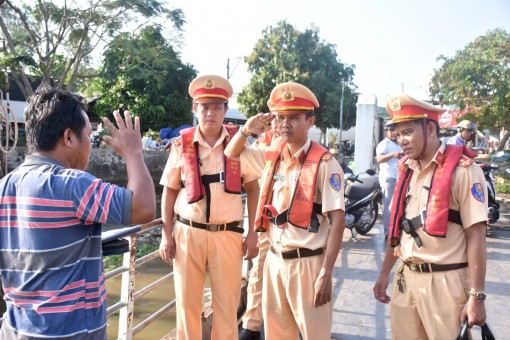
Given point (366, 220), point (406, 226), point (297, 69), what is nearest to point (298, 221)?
A: point (406, 226)

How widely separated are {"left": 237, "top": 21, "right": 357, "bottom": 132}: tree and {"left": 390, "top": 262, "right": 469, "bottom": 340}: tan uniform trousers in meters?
25.6

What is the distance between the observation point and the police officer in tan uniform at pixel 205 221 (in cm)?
302

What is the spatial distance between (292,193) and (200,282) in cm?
93

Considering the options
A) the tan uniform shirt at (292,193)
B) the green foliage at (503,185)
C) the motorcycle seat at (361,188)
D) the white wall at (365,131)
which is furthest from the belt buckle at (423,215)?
the green foliage at (503,185)

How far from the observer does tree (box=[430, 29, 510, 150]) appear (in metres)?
15.4

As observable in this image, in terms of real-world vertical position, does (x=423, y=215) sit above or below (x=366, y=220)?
above

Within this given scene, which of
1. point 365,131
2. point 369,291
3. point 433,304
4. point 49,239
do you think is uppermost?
point 365,131

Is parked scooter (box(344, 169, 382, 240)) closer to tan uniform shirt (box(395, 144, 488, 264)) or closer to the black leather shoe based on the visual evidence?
the black leather shoe

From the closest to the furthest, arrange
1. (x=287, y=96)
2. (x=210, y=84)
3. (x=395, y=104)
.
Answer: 1. (x=395, y=104)
2. (x=287, y=96)
3. (x=210, y=84)

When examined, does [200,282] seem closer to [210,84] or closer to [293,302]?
[293,302]

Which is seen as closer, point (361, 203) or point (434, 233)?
point (434, 233)

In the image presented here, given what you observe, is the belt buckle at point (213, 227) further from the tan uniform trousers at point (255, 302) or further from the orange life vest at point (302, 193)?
the tan uniform trousers at point (255, 302)

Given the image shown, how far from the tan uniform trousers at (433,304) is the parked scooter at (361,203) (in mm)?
4572

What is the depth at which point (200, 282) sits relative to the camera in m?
3.07
